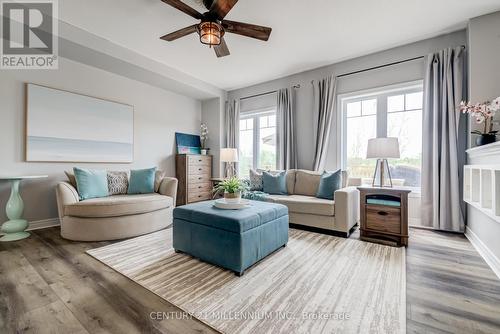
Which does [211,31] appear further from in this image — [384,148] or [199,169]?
[199,169]

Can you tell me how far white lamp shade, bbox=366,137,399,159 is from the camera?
2.82 meters

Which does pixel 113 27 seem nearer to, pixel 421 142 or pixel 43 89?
pixel 43 89

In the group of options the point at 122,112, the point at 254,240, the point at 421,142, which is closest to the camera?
the point at 254,240

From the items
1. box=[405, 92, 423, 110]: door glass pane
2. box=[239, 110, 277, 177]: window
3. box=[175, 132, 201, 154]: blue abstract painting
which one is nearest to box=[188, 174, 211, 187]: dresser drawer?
box=[175, 132, 201, 154]: blue abstract painting

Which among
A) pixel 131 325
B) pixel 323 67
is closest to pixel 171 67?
pixel 323 67

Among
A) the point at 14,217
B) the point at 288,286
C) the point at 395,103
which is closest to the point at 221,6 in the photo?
the point at 288,286

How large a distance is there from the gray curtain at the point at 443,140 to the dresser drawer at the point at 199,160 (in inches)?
167

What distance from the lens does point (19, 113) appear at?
3.18m

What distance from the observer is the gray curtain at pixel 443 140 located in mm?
3041

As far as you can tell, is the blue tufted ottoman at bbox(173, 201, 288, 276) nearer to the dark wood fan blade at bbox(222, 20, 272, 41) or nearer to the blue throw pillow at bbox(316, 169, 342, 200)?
the blue throw pillow at bbox(316, 169, 342, 200)

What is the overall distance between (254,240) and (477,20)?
3903mm

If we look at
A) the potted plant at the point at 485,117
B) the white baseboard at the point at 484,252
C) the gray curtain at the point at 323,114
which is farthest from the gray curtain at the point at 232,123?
the white baseboard at the point at 484,252

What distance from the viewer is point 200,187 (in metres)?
5.25

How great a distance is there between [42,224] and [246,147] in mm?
4009
